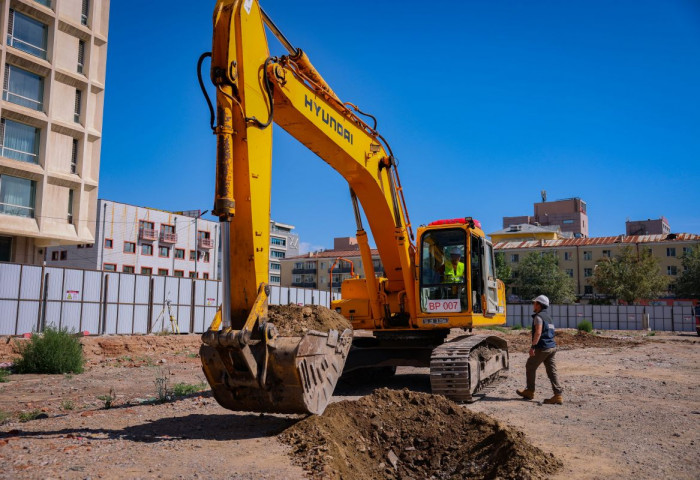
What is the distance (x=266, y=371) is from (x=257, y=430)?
1.25 meters

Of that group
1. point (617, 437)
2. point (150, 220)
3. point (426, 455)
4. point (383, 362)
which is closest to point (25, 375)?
point (383, 362)

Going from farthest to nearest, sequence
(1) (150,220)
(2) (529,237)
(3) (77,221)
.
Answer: (2) (529,237) → (1) (150,220) → (3) (77,221)

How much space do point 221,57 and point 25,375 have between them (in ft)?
36.2

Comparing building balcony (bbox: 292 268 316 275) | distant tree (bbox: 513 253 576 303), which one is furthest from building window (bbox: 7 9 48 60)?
building balcony (bbox: 292 268 316 275)

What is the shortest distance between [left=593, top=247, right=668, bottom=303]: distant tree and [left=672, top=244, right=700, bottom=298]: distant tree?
1.85 metres

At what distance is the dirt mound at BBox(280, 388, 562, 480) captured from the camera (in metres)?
5.57

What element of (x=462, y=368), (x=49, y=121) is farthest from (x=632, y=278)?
(x=462, y=368)

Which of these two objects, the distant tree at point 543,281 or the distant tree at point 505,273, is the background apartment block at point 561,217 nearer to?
the distant tree at point 505,273

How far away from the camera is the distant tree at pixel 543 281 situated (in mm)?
62031

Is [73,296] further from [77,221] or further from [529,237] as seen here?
[529,237]

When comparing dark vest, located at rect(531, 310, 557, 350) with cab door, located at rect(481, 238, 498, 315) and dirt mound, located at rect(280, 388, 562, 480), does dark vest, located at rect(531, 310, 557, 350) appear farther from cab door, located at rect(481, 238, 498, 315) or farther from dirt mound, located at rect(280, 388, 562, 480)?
dirt mound, located at rect(280, 388, 562, 480)

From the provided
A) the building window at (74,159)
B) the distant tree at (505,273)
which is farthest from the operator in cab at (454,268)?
the distant tree at (505,273)

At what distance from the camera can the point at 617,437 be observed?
695 cm

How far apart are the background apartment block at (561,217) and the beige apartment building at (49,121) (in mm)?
82010
